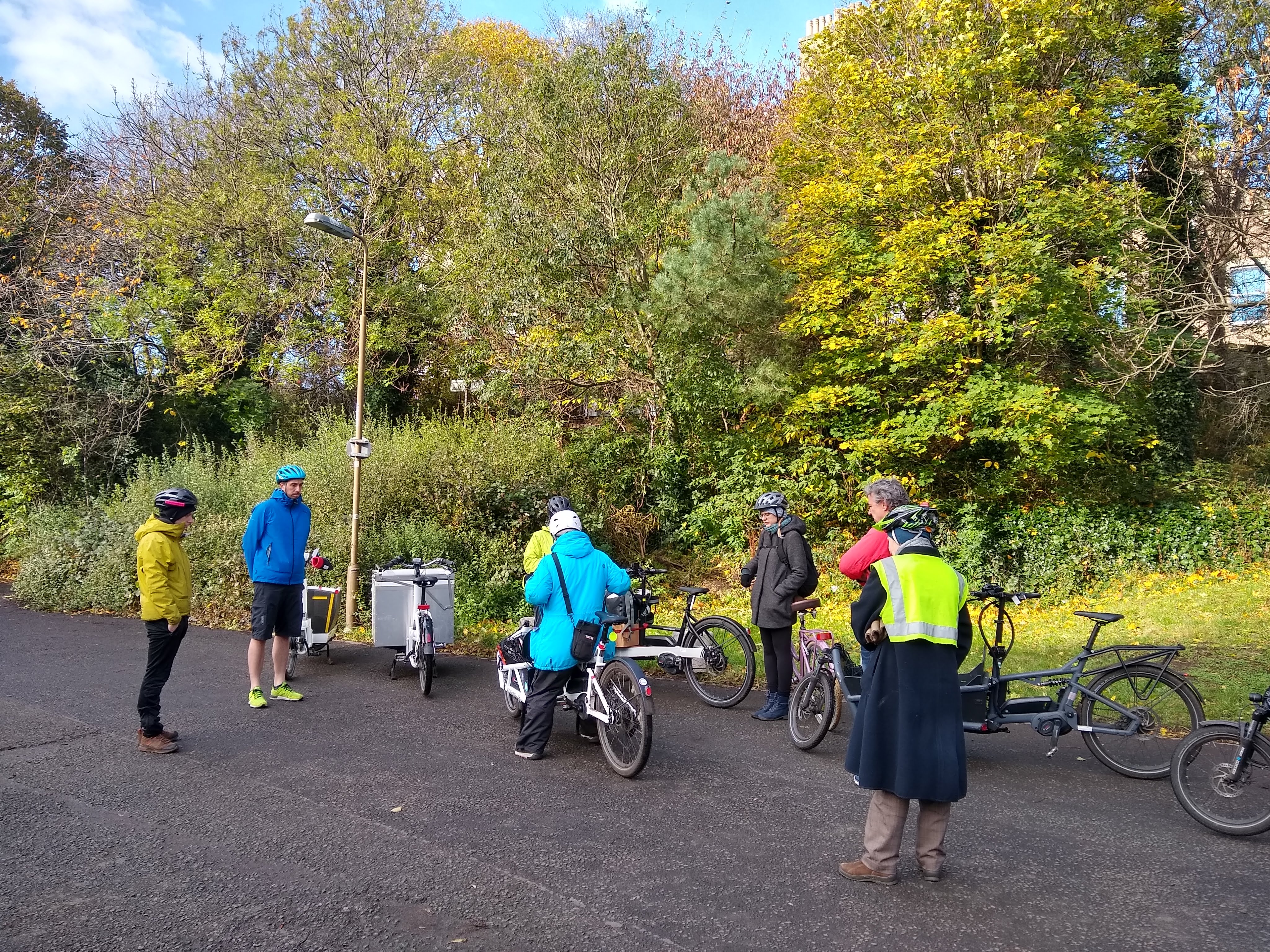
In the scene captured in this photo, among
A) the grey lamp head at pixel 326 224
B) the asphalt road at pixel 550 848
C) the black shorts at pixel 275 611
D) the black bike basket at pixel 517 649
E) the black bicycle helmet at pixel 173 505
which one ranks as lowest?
the asphalt road at pixel 550 848

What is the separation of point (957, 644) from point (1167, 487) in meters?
14.1

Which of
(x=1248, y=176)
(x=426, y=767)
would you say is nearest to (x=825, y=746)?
(x=426, y=767)

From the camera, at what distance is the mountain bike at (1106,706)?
18.7 ft

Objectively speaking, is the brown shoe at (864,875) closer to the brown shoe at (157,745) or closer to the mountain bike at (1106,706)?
the mountain bike at (1106,706)

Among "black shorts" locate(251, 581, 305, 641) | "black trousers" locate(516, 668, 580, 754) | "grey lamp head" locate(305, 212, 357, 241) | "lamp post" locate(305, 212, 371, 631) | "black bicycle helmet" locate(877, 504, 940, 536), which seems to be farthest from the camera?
"lamp post" locate(305, 212, 371, 631)

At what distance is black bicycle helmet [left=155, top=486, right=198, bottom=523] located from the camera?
6.39 metres

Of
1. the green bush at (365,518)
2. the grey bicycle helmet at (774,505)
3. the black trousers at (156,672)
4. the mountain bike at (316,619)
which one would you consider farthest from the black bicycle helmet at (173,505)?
the green bush at (365,518)

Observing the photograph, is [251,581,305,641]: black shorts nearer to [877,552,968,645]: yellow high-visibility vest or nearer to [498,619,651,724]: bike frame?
[498,619,651,724]: bike frame

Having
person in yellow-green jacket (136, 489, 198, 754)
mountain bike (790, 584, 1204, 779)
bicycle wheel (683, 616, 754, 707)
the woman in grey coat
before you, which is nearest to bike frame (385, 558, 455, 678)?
person in yellow-green jacket (136, 489, 198, 754)

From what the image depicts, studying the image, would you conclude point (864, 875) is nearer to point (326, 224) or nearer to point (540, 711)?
point (540, 711)

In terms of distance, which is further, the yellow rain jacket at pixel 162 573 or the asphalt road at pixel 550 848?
the yellow rain jacket at pixel 162 573

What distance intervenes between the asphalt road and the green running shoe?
2.10 ft

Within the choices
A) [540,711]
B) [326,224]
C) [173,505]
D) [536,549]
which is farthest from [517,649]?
[326,224]

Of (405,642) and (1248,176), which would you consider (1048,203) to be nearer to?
(1248,176)
